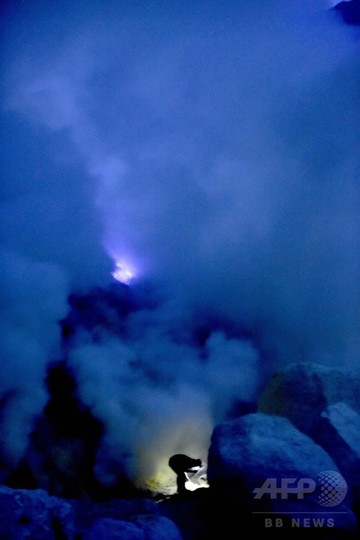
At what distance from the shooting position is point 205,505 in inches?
205

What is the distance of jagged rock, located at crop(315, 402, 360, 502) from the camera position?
206 inches

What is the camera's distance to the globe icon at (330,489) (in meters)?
4.71

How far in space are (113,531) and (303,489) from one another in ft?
7.96

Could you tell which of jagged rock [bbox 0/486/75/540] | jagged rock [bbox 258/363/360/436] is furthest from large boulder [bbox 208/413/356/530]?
jagged rock [bbox 0/486/75/540]

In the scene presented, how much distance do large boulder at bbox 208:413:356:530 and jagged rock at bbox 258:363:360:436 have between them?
77 cm

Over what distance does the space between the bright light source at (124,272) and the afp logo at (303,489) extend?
28.2 ft

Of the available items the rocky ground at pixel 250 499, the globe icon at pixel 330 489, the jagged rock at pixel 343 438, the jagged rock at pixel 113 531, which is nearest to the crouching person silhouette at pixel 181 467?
the rocky ground at pixel 250 499

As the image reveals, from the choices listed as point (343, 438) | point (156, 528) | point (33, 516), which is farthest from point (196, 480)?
point (33, 516)

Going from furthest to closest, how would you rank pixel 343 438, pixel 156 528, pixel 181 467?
pixel 181 467 → pixel 343 438 → pixel 156 528

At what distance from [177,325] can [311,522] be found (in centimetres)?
803

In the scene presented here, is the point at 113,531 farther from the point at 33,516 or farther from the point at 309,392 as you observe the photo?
the point at 309,392

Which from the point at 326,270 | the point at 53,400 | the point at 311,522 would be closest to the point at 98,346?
the point at 53,400

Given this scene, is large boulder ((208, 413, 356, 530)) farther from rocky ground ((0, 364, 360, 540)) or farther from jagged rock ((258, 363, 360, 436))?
jagged rock ((258, 363, 360, 436))

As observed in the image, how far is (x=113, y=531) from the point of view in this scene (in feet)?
12.6
